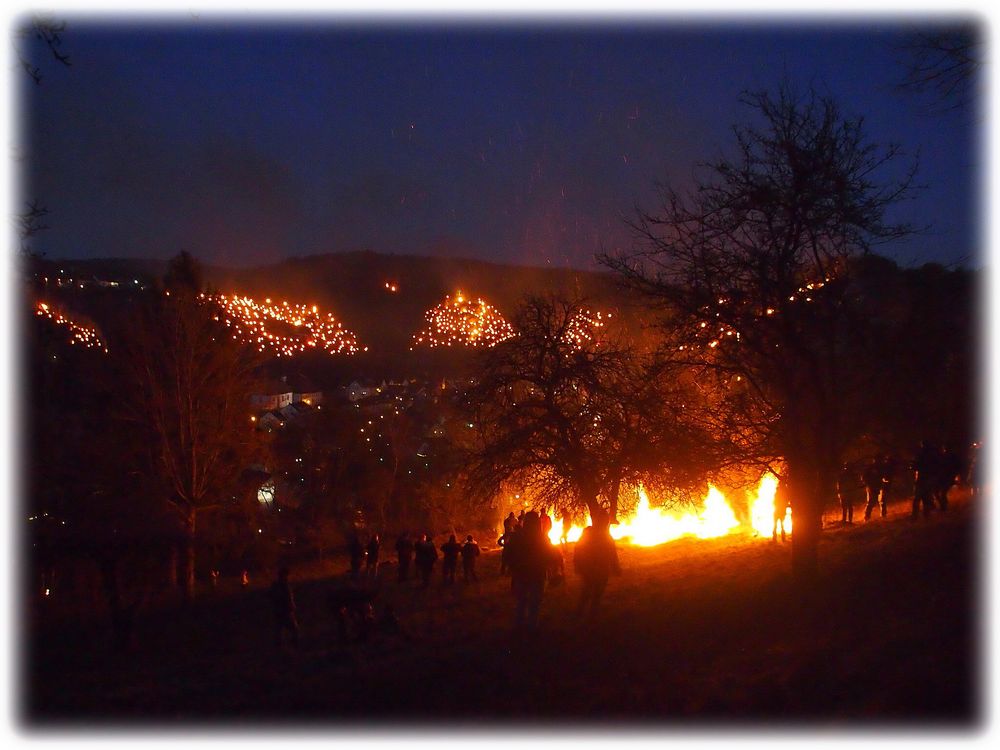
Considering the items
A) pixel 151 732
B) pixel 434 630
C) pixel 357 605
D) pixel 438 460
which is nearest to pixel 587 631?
pixel 434 630

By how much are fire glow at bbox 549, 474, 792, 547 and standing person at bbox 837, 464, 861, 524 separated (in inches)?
182

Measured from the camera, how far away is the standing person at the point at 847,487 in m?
12.0

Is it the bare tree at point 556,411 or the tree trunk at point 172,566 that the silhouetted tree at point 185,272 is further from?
the bare tree at point 556,411

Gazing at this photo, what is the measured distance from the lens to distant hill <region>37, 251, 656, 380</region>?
90188 millimetres

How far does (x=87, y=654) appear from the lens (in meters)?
12.8

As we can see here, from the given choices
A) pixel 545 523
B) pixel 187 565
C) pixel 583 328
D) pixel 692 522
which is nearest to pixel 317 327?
pixel 187 565

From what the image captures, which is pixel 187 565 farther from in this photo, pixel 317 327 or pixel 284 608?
pixel 317 327

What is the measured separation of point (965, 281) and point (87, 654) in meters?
15.8

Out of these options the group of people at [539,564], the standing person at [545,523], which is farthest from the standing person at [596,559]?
the standing person at [545,523]

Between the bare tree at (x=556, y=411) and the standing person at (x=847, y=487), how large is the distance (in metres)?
3.35

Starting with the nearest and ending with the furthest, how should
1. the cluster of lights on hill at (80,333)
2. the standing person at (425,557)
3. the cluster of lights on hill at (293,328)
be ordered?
the standing person at (425,557) → the cluster of lights on hill at (80,333) → the cluster of lights on hill at (293,328)

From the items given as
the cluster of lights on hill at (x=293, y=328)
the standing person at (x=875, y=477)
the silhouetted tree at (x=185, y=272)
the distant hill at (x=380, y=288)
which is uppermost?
the distant hill at (x=380, y=288)

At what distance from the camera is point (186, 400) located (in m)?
22.5

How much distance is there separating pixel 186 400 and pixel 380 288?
120 metres
